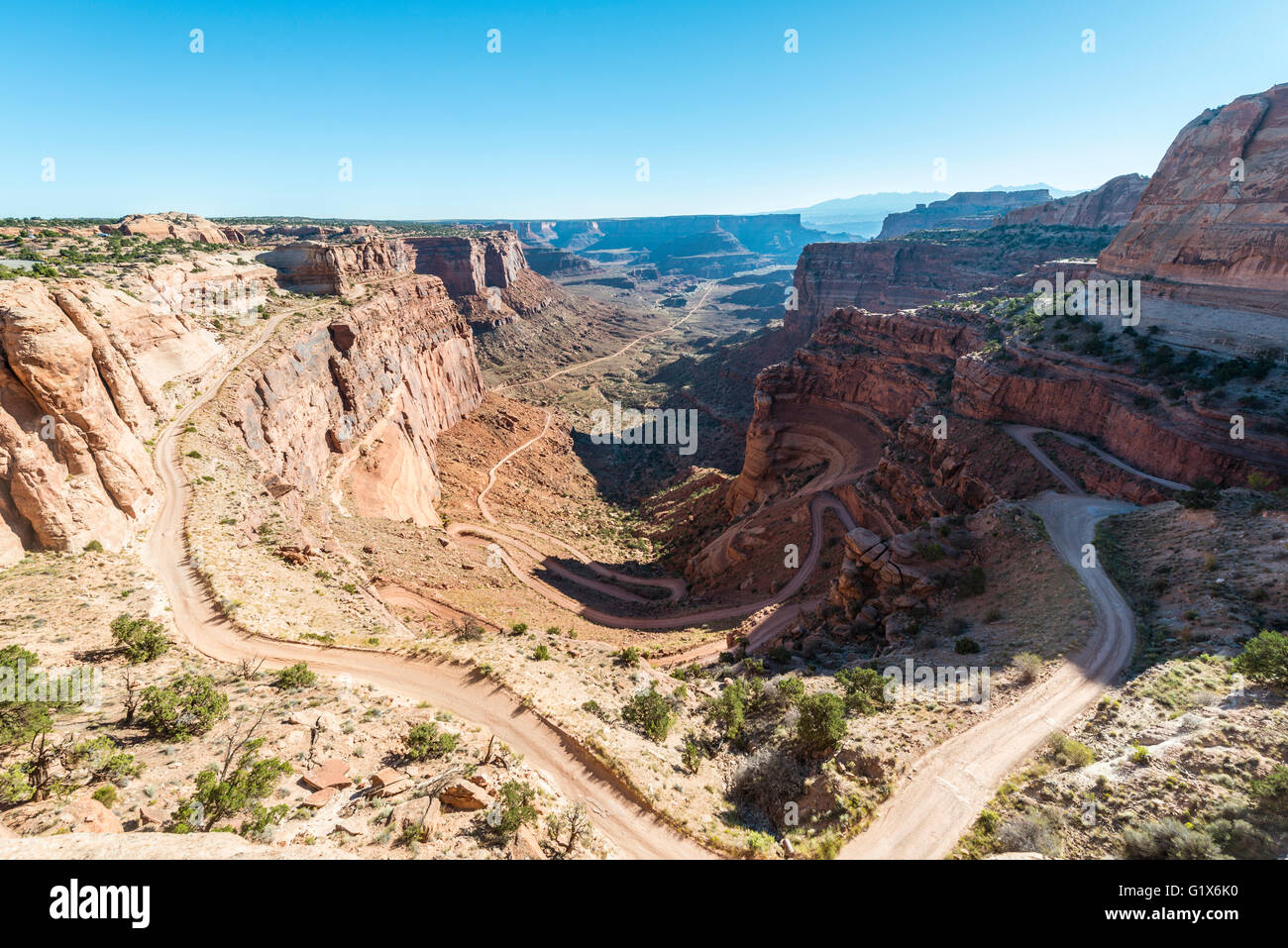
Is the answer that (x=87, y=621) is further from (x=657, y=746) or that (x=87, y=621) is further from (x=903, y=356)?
(x=903, y=356)

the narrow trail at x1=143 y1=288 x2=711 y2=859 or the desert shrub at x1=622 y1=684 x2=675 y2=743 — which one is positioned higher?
the narrow trail at x1=143 y1=288 x2=711 y2=859

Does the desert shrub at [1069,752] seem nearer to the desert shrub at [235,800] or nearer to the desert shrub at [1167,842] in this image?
the desert shrub at [1167,842]

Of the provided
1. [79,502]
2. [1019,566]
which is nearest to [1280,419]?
[1019,566]

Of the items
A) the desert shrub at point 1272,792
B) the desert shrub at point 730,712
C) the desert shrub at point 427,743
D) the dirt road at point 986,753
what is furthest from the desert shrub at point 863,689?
the desert shrub at point 427,743

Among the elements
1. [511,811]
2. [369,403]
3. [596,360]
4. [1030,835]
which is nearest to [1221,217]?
[1030,835]

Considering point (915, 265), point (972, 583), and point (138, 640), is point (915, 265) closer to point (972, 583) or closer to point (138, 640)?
point (972, 583)

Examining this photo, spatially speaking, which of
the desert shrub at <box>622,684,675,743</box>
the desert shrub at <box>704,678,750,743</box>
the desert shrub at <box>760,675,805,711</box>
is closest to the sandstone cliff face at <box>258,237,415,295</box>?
the desert shrub at <box>622,684,675,743</box>

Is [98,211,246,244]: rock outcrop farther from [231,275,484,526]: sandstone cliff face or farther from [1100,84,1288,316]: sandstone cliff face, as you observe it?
[1100,84,1288,316]: sandstone cliff face
